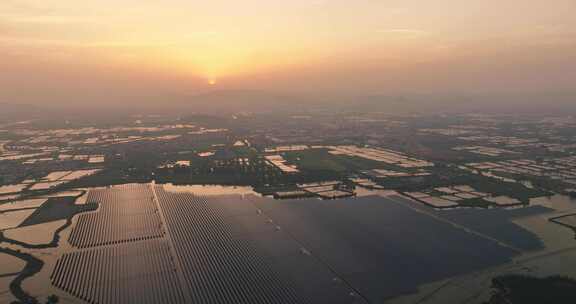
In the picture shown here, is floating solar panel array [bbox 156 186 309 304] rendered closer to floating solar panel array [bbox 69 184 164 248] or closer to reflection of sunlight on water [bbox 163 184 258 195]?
→ floating solar panel array [bbox 69 184 164 248]

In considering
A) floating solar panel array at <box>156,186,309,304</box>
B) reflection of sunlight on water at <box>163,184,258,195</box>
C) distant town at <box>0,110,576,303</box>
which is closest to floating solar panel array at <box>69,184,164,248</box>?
distant town at <box>0,110,576,303</box>

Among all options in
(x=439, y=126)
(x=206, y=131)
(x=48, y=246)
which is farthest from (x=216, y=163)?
(x=439, y=126)

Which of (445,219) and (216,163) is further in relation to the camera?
(216,163)

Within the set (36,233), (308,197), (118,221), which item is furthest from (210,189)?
(36,233)

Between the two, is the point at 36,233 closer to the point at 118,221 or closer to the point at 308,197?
the point at 118,221

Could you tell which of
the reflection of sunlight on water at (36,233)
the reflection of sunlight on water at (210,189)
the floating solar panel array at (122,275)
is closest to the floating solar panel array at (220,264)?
the floating solar panel array at (122,275)

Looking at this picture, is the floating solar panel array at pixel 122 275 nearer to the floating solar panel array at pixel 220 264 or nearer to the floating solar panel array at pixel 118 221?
the floating solar panel array at pixel 220 264

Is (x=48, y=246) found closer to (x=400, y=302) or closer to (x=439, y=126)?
(x=400, y=302)
